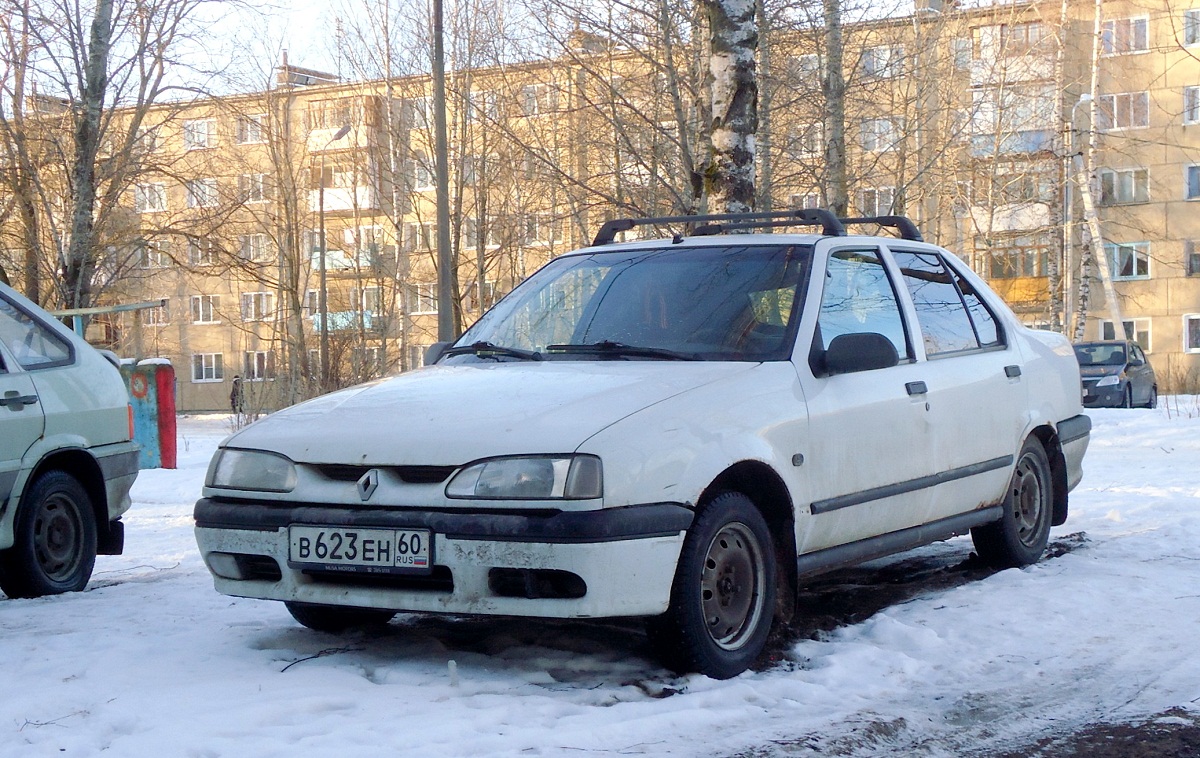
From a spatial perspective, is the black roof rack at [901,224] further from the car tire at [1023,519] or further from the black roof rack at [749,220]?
the car tire at [1023,519]

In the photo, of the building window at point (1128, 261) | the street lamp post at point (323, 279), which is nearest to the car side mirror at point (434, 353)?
the street lamp post at point (323, 279)

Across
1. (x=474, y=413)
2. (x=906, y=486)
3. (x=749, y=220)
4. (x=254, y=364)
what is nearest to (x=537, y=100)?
(x=749, y=220)

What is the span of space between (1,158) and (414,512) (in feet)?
63.7

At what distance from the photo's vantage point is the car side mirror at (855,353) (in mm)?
5184

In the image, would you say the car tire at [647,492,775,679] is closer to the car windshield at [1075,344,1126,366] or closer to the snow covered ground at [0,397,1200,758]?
the snow covered ground at [0,397,1200,758]

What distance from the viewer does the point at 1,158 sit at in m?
21.3

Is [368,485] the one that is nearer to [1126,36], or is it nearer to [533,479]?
[533,479]

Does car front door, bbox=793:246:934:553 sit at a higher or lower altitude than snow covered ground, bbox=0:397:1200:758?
higher

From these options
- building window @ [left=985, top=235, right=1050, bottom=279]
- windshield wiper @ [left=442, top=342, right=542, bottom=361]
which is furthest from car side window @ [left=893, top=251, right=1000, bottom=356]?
building window @ [left=985, top=235, right=1050, bottom=279]

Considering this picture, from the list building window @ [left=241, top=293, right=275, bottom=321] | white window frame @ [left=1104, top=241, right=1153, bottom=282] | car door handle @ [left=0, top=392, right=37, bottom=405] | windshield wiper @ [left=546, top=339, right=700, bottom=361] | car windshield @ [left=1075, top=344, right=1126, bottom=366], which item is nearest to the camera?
windshield wiper @ [left=546, top=339, right=700, bottom=361]

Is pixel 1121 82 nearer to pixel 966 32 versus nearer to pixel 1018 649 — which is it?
pixel 966 32

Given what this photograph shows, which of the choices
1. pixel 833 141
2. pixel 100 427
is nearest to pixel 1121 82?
pixel 833 141

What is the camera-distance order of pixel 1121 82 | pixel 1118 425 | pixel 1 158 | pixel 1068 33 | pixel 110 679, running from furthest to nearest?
pixel 1121 82
pixel 1068 33
pixel 1 158
pixel 1118 425
pixel 110 679

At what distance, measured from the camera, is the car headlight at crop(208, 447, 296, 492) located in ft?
15.3
